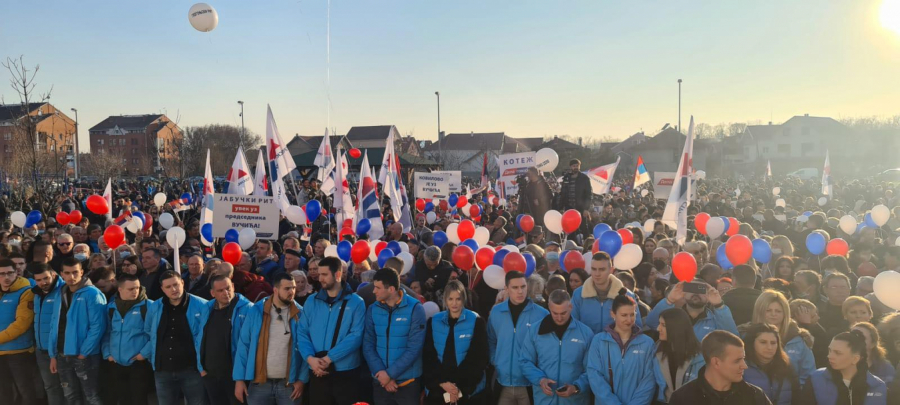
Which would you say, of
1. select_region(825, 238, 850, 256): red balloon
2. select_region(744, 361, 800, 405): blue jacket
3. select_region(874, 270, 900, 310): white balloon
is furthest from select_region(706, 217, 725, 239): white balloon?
select_region(744, 361, 800, 405): blue jacket

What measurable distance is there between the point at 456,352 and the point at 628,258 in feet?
10.4

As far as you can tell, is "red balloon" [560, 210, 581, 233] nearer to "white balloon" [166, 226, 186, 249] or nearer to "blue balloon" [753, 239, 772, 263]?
"blue balloon" [753, 239, 772, 263]

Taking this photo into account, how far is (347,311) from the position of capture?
5.50 m

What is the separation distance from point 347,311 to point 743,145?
87113 millimetres

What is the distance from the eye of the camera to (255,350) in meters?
5.44

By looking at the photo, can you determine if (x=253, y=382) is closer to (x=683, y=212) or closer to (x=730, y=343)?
(x=730, y=343)

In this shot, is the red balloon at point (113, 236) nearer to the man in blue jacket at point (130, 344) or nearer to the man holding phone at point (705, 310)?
the man in blue jacket at point (130, 344)

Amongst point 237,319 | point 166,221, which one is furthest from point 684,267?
point 166,221

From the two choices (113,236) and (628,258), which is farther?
(113,236)

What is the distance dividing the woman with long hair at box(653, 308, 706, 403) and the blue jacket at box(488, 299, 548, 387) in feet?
3.47

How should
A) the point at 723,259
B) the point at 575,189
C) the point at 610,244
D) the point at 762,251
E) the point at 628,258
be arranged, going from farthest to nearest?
the point at 575,189 < the point at 762,251 < the point at 723,259 < the point at 610,244 < the point at 628,258

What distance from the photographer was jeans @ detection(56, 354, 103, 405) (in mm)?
6172

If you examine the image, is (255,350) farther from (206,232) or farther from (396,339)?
(206,232)

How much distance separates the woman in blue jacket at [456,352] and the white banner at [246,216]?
531cm
